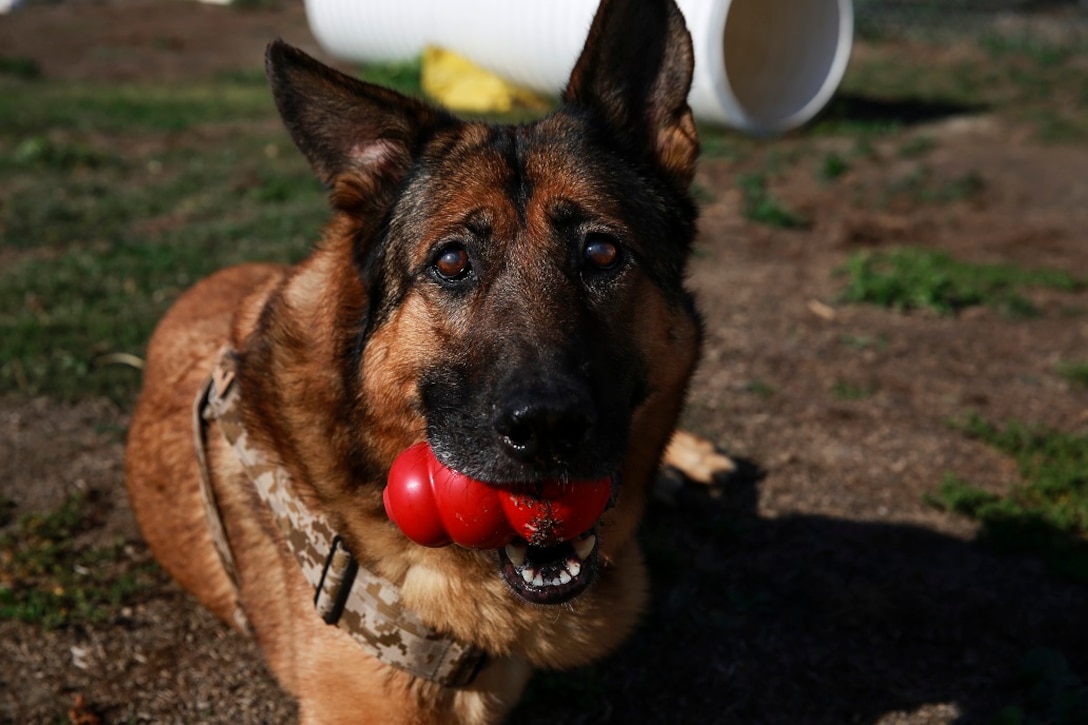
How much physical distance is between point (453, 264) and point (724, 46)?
8888 mm

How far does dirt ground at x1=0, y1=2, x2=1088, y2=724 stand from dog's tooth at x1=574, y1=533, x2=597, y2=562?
1139mm

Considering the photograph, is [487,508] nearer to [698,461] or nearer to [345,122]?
[345,122]

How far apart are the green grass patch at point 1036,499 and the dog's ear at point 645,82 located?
2480mm

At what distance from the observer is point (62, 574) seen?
4141mm

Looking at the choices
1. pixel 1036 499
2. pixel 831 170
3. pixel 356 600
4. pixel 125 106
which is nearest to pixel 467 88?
pixel 125 106

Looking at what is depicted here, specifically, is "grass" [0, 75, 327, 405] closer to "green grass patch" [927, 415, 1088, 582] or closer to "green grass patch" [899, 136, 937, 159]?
"green grass patch" [927, 415, 1088, 582]

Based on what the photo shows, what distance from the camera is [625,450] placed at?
2.85 metres

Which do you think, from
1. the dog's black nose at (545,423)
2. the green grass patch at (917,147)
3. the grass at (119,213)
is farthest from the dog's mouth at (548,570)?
the green grass patch at (917,147)

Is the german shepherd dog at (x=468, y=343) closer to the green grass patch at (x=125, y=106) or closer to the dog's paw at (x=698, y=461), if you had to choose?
the dog's paw at (x=698, y=461)

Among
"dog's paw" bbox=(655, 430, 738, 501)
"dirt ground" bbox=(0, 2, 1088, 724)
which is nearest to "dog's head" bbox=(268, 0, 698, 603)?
"dirt ground" bbox=(0, 2, 1088, 724)

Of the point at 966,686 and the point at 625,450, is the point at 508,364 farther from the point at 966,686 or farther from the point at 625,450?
the point at 966,686

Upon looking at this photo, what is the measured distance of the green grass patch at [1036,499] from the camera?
15.1ft

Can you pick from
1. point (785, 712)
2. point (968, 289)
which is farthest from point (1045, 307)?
point (785, 712)

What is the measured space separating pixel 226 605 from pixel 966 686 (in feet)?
9.32
